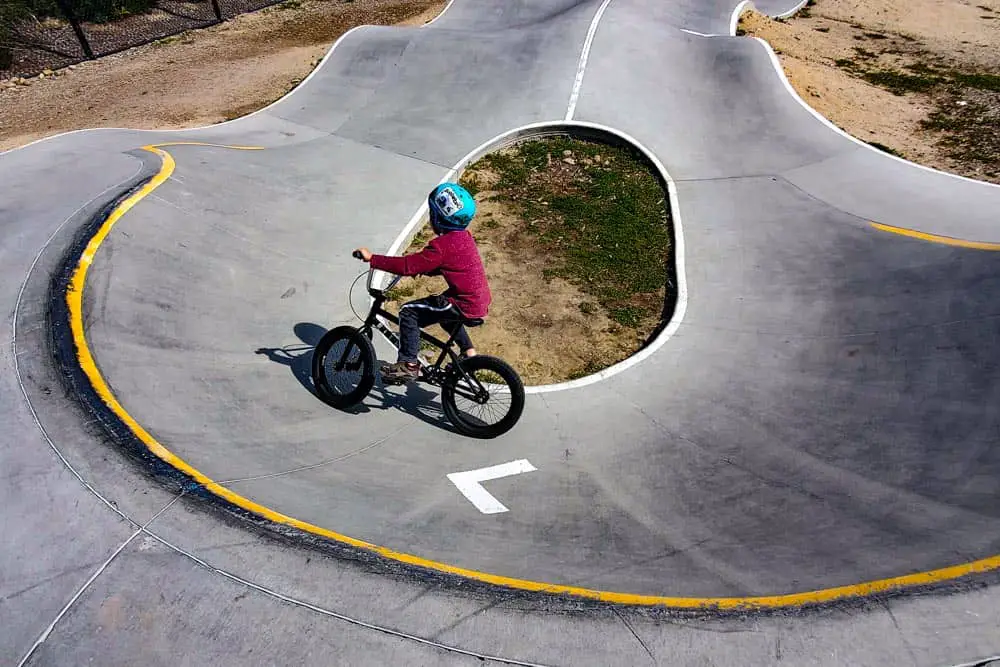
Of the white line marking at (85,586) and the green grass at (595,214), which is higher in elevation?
the white line marking at (85,586)

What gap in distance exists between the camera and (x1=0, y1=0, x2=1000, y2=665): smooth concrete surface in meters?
3.73

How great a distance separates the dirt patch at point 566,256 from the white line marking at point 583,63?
135cm

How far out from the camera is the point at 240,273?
8.79 m

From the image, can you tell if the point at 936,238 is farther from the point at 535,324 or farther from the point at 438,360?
the point at 438,360

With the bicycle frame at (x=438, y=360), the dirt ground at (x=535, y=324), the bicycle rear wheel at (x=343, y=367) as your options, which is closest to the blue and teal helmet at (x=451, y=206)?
the bicycle frame at (x=438, y=360)

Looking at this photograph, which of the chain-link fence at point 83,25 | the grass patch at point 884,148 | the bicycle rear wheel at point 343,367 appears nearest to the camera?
the bicycle rear wheel at point 343,367

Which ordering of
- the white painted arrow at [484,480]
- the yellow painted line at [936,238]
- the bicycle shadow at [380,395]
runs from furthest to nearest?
the yellow painted line at [936,238], the bicycle shadow at [380,395], the white painted arrow at [484,480]

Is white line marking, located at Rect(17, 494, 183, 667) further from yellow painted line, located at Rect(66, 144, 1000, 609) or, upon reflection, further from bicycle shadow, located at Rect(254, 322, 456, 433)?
bicycle shadow, located at Rect(254, 322, 456, 433)

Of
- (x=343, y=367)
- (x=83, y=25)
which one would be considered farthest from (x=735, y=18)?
(x=83, y=25)

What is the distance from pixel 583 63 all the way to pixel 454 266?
13088 millimetres

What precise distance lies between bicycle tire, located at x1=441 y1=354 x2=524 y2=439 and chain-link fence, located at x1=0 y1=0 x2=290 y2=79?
81.5 feet

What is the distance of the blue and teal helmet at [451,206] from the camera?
5348 mm

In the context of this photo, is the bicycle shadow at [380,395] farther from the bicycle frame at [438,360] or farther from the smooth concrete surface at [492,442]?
the bicycle frame at [438,360]

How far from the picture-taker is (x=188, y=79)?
2119cm
